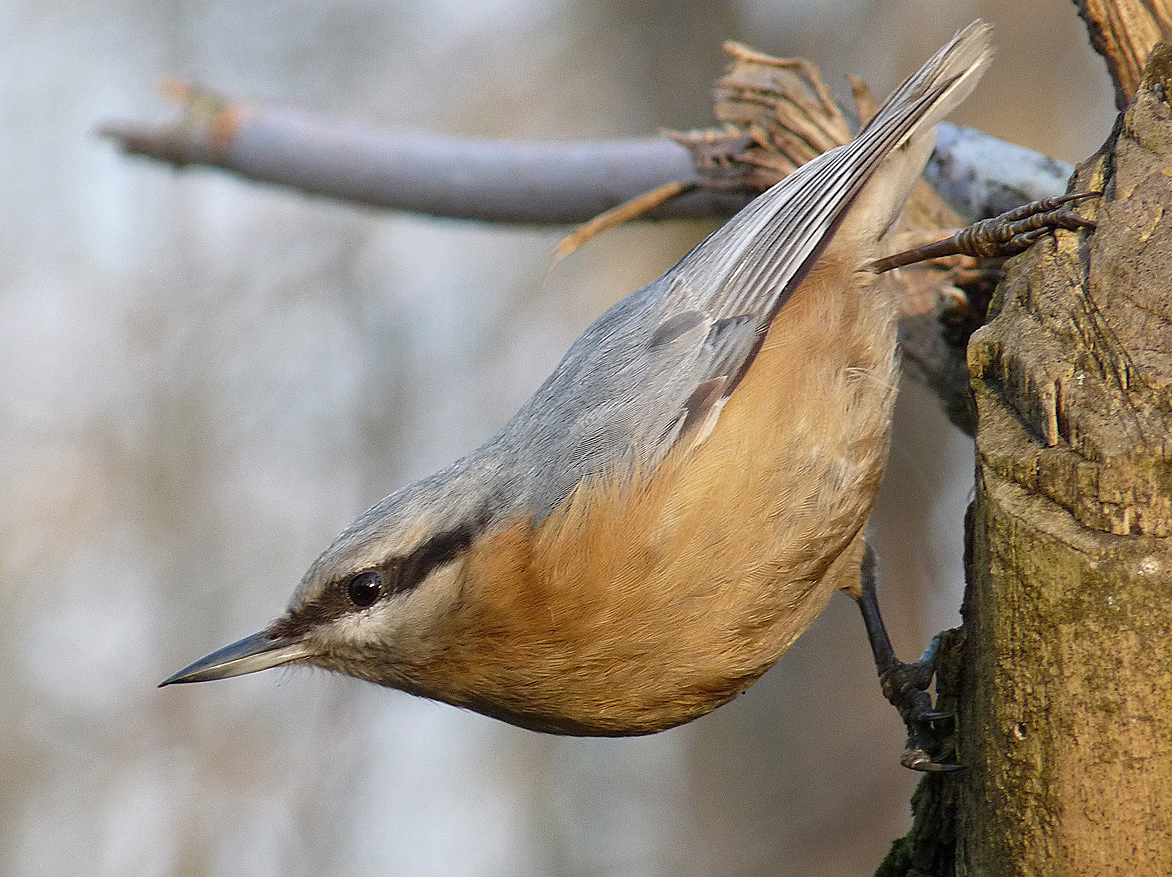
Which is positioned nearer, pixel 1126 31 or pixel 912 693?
pixel 1126 31

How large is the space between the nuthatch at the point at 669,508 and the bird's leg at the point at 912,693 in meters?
0.15

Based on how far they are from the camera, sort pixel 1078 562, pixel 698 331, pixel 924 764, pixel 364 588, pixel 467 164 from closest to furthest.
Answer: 1. pixel 1078 562
2. pixel 924 764
3. pixel 364 588
4. pixel 698 331
5. pixel 467 164

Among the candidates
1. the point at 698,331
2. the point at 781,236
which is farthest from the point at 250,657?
the point at 781,236

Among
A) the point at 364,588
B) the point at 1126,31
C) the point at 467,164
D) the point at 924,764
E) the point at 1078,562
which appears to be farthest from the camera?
Answer: the point at 467,164

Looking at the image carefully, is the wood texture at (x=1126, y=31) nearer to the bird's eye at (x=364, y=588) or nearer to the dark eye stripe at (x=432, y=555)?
the dark eye stripe at (x=432, y=555)

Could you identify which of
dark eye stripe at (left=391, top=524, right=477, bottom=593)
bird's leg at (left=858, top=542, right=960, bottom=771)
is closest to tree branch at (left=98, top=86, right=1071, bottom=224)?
bird's leg at (left=858, top=542, right=960, bottom=771)

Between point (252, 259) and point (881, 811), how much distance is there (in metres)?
4.92

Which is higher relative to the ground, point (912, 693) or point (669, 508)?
point (669, 508)

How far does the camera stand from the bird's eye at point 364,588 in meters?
2.39

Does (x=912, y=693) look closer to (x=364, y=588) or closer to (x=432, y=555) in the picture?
(x=432, y=555)

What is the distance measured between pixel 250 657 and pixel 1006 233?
73.8 inches

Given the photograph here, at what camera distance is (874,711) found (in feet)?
16.3

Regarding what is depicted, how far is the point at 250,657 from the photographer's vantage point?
2.47 metres

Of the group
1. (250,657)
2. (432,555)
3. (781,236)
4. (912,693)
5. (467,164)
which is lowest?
(912,693)
